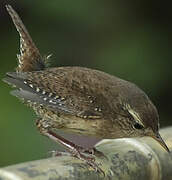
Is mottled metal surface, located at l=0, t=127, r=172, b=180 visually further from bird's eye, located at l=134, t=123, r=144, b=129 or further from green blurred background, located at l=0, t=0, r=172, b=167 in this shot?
green blurred background, located at l=0, t=0, r=172, b=167

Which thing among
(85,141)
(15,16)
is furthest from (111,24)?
(15,16)

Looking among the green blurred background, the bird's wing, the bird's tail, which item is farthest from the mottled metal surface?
the green blurred background

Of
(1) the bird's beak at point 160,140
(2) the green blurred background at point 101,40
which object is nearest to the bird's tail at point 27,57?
(1) the bird's beak at point 160,140

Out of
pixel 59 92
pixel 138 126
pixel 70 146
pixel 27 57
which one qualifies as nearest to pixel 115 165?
pixel 70 146

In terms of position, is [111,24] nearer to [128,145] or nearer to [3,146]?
[3,146]

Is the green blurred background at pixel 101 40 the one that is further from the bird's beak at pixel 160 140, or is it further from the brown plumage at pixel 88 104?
the bird's beak at pixel 160 140
